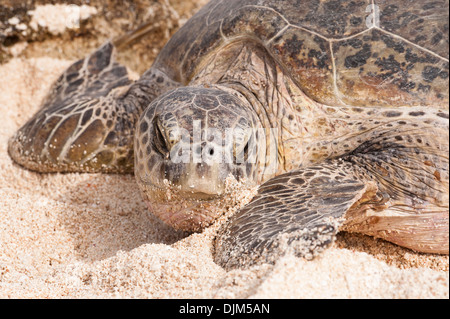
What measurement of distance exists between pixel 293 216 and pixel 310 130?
2.01 feet

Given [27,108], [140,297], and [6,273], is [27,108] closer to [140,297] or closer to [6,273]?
[6,273]

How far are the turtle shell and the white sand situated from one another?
66 centimetres

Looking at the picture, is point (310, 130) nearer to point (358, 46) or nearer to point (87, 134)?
point (358, 46)

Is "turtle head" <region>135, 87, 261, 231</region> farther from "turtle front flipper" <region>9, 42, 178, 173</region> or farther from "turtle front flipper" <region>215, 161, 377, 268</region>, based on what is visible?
"turtle front flipper" <region>9, 42, 178, 173</region>

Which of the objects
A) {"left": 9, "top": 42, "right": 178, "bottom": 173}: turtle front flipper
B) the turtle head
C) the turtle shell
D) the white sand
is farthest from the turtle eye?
{"left": 9, "top": 42, "right": 178, "bottom": 173}: turtle front flipper

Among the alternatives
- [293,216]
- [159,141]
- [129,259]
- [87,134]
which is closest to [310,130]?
[293,216]

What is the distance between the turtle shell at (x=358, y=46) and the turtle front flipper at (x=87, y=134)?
88 cm

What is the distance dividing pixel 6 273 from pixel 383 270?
1447 millimetres

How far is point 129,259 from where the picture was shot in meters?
1.89

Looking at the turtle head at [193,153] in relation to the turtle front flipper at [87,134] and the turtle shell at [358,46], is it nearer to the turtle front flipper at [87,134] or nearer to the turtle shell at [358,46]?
the turtle shell at [358,46]

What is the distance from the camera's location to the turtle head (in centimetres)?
204

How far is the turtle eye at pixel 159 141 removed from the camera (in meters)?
2.12

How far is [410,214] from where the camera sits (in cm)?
204
